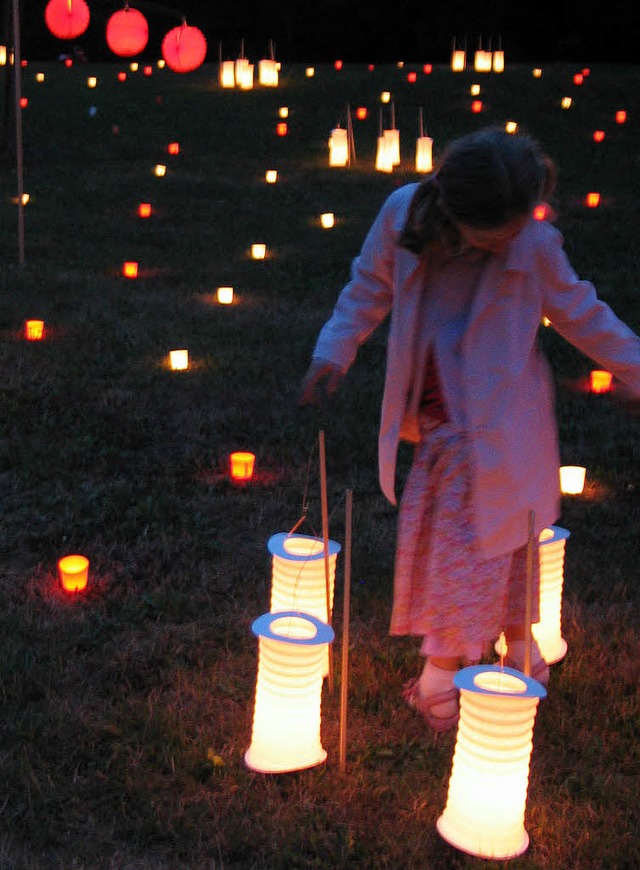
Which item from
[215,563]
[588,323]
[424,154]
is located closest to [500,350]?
[588,323]

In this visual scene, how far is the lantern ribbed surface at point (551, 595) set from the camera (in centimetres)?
377

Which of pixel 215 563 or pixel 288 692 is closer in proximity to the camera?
pixel 288 692

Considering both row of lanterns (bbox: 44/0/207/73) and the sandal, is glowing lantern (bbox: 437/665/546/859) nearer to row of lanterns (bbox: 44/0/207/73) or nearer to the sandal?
the sandal

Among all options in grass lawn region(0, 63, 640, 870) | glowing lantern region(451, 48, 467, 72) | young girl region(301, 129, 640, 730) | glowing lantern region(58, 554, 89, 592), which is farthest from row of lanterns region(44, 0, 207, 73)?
young girl region(301, 129, 640, 730)

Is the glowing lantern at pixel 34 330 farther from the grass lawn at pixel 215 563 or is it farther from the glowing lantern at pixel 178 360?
the glowing lantern at pixel 178 360

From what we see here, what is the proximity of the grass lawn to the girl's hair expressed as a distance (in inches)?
59.9

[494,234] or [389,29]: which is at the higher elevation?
[389,29]

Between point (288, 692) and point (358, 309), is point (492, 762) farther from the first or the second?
point (358, 309)

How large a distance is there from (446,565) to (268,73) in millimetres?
15497

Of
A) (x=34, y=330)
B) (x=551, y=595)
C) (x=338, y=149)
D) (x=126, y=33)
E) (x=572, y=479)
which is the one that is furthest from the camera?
(x=338, y=149)

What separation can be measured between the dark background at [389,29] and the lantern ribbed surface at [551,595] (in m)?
20.1

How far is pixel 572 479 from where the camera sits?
216 inches

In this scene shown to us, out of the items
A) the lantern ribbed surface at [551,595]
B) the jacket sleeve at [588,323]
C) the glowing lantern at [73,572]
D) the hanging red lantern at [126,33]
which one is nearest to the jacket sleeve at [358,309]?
the jacket sleeve at [588,323]

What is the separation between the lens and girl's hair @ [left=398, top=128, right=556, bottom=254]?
2.85 m
